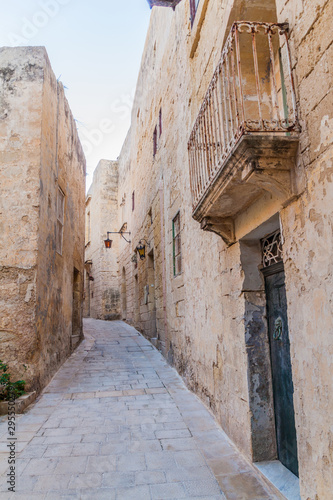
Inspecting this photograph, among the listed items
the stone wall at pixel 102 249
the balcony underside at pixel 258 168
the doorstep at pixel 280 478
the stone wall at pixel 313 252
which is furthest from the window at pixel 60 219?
the stone wall at pixel 102 249

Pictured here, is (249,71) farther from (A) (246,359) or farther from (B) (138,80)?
(B) (138,80)

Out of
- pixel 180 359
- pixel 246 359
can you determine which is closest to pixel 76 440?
pixel 246 359

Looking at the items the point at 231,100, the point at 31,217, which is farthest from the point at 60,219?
the point at 231,100

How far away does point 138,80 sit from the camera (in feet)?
43.2

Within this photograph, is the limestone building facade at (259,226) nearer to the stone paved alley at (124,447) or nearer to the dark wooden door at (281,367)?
the dark wooden door at (281,367)

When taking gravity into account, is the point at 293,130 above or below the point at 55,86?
below

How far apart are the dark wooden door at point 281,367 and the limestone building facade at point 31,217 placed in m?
3.46

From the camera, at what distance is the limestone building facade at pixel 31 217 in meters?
5.35

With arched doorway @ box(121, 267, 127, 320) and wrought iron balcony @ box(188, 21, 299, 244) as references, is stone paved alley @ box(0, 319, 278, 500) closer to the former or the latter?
wrought iron balcony @ box(188, 21, 299, 244)

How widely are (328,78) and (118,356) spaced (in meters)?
7.46

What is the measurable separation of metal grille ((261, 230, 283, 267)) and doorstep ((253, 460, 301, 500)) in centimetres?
174

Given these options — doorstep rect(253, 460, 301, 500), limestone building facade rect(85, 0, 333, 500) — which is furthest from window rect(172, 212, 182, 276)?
doorstep rect(253, 460, 301, 500)

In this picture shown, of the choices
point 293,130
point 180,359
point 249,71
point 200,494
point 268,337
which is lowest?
point 200,494

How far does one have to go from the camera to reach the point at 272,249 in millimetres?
3480
